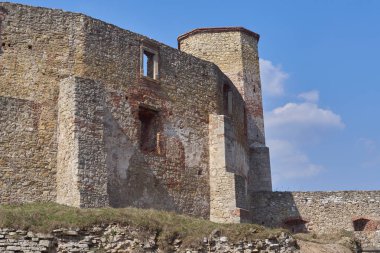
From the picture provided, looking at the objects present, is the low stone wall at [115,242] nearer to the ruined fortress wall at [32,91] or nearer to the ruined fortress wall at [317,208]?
the ruined fortress wall at [32,91]

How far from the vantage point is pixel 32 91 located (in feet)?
53.2

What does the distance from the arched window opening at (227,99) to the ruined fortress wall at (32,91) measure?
624 cm

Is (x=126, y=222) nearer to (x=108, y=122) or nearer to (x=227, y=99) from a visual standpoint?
(x=108, y=122)

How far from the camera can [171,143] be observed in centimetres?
1822

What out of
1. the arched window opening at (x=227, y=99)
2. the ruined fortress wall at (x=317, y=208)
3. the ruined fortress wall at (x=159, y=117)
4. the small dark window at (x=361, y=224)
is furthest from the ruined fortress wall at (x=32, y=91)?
the small dark window at (x=361, y=224)

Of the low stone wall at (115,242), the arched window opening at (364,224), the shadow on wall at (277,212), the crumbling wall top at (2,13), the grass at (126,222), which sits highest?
the crumbling wall top at (2,13)

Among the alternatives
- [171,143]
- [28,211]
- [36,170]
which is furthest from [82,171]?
[171,143]

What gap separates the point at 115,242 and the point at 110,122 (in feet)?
17.2

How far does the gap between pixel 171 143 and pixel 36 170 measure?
14.5ft

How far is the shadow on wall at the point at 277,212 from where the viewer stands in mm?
22719

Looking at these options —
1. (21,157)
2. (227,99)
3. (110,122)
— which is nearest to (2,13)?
(21,157)

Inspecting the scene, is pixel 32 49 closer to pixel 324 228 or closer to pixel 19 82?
pixel 19 82

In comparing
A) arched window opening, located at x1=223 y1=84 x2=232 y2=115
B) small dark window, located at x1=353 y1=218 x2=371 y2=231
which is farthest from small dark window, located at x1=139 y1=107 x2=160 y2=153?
small dark window, located at x1=353 y1=218 x2=371 y2=231

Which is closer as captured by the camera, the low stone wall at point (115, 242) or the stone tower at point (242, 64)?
the low stone wall at point (115, 242)
